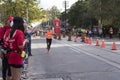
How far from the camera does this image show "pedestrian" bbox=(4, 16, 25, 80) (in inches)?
336

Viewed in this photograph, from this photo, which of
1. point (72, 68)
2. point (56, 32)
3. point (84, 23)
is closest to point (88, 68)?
point (72, 68)

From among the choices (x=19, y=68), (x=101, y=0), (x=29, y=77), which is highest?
(x=101, y=0)

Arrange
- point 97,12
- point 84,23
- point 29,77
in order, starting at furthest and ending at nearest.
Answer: point 84,23, point 97,12, point 29,77

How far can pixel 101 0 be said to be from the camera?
65.5m

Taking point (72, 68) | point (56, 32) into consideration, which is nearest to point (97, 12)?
point (56, 32)

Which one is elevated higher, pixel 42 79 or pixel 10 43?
pixel 10 43

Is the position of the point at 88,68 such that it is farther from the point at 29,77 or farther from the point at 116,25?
the point at 116,25

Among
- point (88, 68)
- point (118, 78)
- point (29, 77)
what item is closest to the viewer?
point (118, 78)

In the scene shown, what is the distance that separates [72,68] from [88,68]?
0.65 meters

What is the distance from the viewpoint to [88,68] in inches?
637

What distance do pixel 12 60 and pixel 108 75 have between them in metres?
5.93

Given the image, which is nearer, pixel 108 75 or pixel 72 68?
pixel 108 75

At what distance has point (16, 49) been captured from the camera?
8.66m

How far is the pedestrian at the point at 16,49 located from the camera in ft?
28.0
